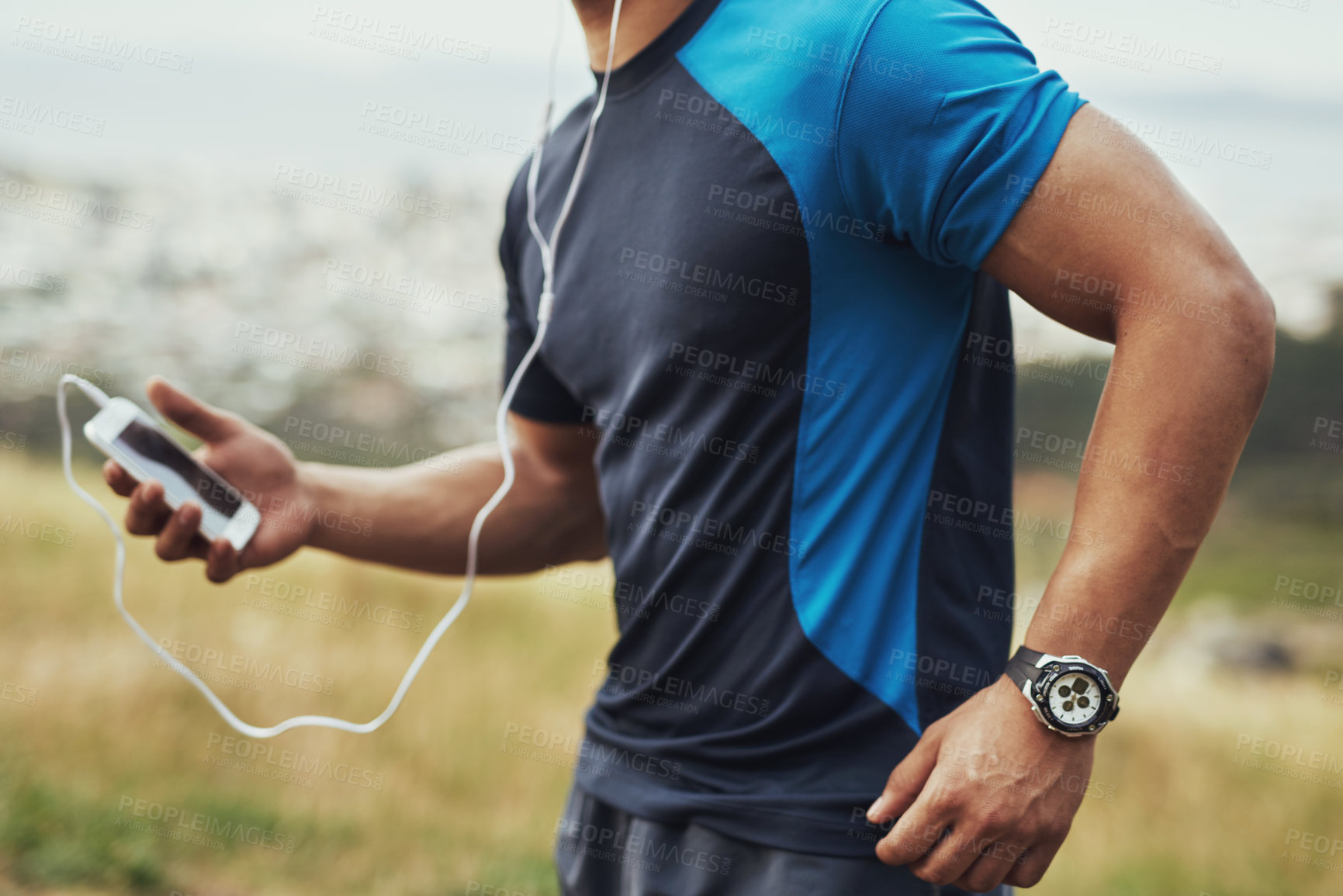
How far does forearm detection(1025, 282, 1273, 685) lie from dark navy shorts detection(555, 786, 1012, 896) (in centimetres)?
34

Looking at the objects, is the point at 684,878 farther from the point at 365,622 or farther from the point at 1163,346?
the point at 365,622

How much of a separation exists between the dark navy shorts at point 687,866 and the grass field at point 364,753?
1.99 metres

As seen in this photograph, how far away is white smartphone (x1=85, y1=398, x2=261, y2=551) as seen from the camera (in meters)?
1.65

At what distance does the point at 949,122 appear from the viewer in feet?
3.53

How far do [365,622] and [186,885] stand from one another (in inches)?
44.6

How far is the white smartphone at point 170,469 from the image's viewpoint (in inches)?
65.0

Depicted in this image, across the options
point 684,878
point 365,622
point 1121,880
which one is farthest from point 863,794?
point 365,622

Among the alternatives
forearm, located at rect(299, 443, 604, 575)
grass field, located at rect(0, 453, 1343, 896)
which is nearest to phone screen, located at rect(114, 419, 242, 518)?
forearm, located at rect(299, 443, 604, 575)

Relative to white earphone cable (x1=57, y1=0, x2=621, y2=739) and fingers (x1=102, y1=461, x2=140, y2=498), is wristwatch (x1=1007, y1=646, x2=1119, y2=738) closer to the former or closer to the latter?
white earphone cable (x1=57, y1=0, x2=621, y2=739)

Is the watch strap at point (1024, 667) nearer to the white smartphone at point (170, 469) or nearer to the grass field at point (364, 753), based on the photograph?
the white smartphone at point (170, 469)

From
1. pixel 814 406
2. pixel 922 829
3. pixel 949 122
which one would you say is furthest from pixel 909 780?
pixel 949 122

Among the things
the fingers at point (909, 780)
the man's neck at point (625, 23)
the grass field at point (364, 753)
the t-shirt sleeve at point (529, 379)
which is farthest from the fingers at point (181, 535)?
the grass field at point (364, 753)

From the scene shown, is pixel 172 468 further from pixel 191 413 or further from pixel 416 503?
pixel 416 503

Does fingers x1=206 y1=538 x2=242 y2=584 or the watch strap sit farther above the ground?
the watch strap
